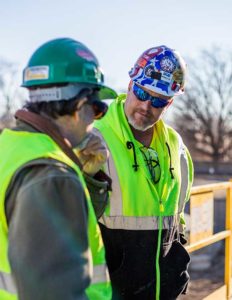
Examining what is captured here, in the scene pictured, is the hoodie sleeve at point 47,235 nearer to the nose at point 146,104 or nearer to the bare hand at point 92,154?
the bare hand at point 92,154

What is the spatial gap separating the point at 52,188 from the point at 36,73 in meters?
0.45

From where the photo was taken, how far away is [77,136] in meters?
1.69

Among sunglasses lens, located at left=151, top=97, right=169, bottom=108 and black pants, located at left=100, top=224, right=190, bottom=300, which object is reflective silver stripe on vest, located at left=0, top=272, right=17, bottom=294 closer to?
black pants, located at left=100, top=224, right=190, bottom=300

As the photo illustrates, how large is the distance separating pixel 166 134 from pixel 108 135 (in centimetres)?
39

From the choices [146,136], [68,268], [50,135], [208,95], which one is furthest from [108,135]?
[208,95]

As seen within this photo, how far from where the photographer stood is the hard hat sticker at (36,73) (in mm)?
1721

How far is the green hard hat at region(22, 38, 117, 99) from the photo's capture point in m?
1.71

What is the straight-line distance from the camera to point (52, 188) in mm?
1472

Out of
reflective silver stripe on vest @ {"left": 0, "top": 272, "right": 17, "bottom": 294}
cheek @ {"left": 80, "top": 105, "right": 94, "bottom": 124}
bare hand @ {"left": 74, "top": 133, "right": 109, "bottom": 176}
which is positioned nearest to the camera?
reflective silver stripe on vest @ {"left": 0, "top": 272, "right": 17, "bottom": 294}

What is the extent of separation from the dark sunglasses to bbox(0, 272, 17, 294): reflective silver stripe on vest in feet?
4.92

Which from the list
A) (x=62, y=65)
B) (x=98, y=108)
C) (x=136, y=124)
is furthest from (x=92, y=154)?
(x=136, y=124)

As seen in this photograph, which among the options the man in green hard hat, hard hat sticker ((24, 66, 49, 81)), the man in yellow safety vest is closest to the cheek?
the man in green hard hat

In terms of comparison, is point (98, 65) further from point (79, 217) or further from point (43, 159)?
point (79, 217)

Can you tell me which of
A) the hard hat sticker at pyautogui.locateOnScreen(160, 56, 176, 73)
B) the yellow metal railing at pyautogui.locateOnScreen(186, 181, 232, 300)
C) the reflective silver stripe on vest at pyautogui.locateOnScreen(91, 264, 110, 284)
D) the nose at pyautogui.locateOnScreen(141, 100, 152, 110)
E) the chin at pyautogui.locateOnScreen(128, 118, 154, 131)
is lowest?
the yellow metal railing at pyautogui.locateOnScreen(186, 181, 232, 300)
